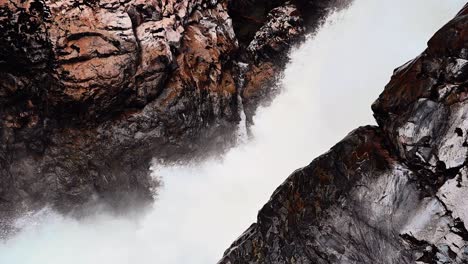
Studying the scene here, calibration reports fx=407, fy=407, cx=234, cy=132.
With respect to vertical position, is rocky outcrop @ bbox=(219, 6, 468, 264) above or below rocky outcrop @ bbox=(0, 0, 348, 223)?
below

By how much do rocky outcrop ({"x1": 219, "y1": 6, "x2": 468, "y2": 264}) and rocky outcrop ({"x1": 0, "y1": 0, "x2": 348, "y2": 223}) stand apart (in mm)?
9761

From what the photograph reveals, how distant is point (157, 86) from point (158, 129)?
1.93 m

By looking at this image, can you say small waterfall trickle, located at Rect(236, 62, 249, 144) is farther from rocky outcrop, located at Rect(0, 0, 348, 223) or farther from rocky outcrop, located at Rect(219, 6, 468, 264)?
rocky outcrop, located at Rect(219, 6, 468, 264)

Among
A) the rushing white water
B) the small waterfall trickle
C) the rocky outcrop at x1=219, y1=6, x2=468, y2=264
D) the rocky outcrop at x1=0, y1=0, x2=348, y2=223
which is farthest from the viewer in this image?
the small waterfall trickle

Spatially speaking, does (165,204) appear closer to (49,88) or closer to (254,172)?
(254,172)

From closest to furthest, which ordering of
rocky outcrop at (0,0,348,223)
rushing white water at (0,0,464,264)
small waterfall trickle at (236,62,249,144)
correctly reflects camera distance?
rocky outcrop at (0,0,348,223) < rushing white water at (0,0,464,264) < small waterfall trickle at (236,62,249,144)

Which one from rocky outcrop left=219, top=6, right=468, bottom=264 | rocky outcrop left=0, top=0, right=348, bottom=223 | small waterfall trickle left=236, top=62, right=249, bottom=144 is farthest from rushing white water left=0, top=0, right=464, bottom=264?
rocky outcrop left=219, top=6, right=468, bottom=264

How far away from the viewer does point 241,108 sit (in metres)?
21.0

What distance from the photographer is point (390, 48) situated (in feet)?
69.5

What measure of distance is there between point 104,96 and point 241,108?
694 centimetres

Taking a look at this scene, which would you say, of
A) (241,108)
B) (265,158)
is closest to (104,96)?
(241,108)

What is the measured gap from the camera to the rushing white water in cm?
1777

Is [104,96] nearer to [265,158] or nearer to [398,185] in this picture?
[265,158]

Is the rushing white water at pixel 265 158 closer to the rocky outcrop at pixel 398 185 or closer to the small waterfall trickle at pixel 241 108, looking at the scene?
the small waterfall trickle at pixel 241 108
